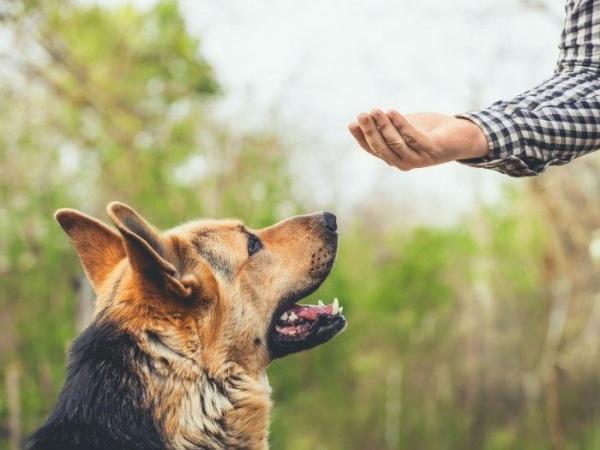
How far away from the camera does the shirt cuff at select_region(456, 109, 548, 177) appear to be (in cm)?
247

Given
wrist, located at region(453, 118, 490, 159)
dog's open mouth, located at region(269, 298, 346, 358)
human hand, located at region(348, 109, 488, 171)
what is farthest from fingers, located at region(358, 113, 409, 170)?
dog's open mouth, located at region(269, 298, 346, 358)

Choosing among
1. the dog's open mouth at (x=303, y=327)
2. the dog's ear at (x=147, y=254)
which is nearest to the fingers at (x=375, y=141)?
the dog's ear at (x=147, y=254)

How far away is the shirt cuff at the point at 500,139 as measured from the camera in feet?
8.10

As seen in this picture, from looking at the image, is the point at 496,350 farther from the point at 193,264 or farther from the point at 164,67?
the point at 193,264

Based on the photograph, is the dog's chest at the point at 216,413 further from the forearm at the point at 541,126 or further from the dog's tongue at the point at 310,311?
the forearm at the point at 541,126

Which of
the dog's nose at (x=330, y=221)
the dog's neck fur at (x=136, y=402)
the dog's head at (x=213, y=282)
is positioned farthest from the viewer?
the dog's nose at (x=330, y=221)

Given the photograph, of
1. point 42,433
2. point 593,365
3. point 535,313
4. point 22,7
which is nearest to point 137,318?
point 42,433

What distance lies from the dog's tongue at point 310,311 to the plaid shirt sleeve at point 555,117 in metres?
1.85

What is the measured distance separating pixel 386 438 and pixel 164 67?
10014 millimetres

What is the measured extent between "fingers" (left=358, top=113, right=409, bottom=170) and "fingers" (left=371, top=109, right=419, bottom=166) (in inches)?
0.5

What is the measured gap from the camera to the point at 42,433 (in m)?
3.25

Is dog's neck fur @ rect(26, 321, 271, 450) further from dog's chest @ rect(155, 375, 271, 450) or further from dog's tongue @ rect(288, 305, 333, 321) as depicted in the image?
dog's tongue @ rect(288, 305, 333, 321)

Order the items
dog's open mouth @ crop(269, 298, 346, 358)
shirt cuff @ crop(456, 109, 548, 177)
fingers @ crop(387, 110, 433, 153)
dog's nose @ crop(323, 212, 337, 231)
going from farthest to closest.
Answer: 1. dog's nose @ crop(323, 212, 337, 231)
2. dog's open mouth @ crop(269, 298, 346, 358)
3. shirt cuff @ crop(456, 109, 548, 177)
4. fingers @ crop(387, 110, 433, 153)

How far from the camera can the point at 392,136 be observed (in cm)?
239
